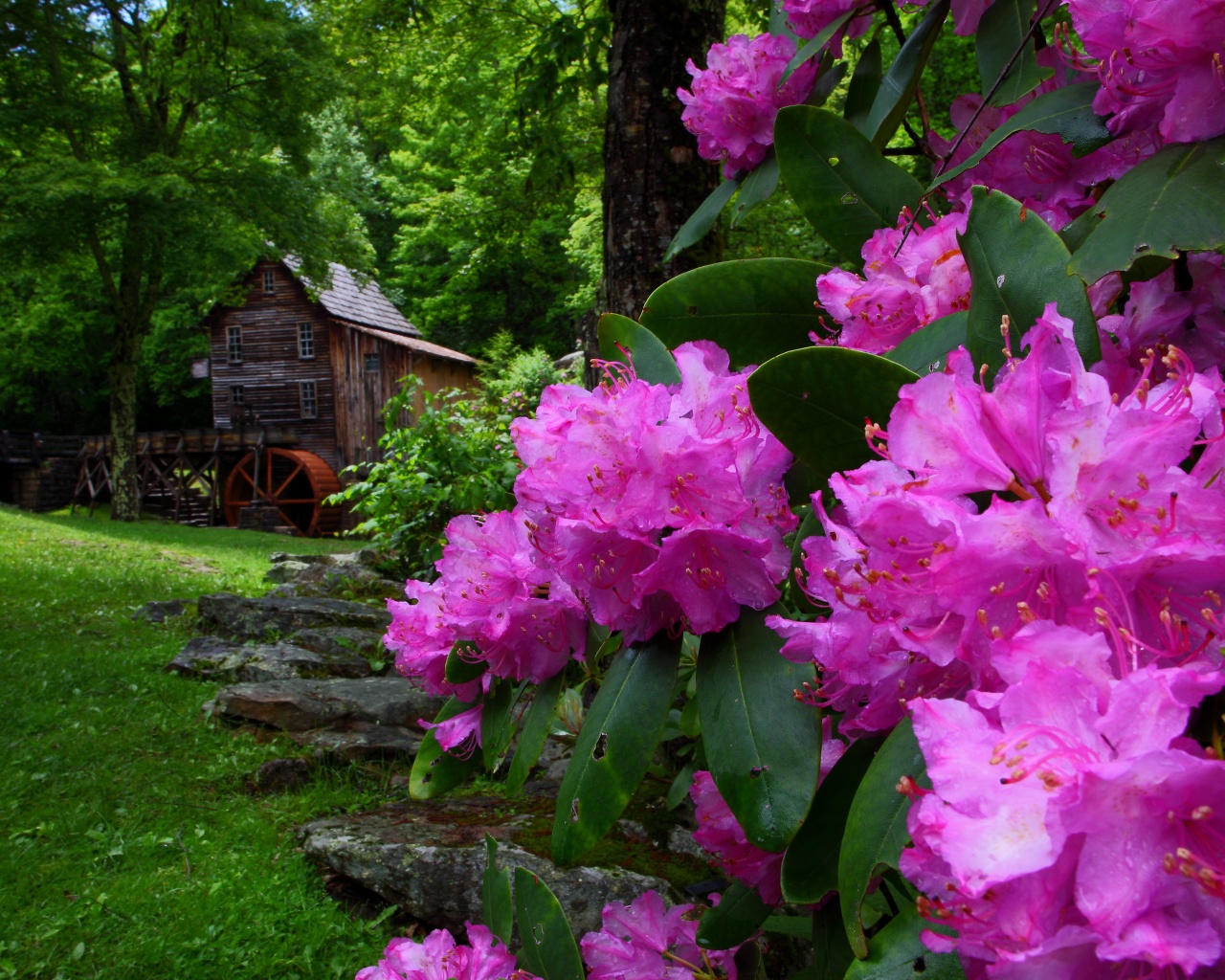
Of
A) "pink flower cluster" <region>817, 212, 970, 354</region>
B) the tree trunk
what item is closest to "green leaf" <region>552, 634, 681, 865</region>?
"pink flower cluster" <region>817, 212, 970, 354</region>

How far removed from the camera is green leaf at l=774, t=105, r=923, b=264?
882 mm

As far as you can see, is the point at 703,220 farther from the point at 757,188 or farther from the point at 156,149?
the point at 156,149

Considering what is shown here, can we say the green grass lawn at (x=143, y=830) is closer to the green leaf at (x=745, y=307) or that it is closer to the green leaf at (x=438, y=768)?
the green leaf at (x=438, y=768)

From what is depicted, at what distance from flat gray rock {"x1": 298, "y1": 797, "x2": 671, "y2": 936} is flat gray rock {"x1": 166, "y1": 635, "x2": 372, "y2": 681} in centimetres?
209

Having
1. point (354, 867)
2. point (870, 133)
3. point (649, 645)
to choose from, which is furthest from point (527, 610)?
point (354, 867)

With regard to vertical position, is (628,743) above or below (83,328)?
below

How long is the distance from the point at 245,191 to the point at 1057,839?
17.7 m

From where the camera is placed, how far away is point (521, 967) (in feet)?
3.66

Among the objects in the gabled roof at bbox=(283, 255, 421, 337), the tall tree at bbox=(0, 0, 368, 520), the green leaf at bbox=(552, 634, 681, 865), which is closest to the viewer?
the green leaf at bbox=(552, 634, 681, 865)

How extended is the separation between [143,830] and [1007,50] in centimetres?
376

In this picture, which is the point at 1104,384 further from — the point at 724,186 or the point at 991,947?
the point at 724,186

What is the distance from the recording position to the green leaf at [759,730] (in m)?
0.68

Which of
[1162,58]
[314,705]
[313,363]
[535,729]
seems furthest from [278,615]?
[313,363]

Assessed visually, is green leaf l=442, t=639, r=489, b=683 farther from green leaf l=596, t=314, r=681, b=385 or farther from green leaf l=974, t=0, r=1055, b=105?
green leaf l=974, t=0, r=1055, b=105
